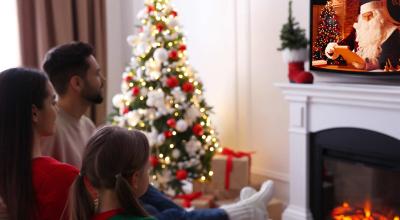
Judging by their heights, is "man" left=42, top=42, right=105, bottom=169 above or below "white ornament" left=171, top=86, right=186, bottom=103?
above

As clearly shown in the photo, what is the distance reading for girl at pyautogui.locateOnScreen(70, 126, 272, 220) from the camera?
1.22m

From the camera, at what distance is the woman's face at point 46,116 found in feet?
4.91

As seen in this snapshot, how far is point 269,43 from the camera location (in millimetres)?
3957

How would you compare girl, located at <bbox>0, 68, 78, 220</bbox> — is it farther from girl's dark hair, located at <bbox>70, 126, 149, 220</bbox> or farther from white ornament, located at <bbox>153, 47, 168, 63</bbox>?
white ornament, located at <bbox>153, 47, 168, 63</bbox>

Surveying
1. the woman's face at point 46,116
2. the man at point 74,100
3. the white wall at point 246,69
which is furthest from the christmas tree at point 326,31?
the woman's face at point 46,116

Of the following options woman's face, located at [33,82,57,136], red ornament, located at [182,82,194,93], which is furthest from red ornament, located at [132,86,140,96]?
woman's face, located at [33,82,57,136]

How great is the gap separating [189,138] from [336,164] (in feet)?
3.89

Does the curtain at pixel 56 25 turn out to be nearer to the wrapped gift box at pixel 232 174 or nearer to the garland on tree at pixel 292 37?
the wrapped gift box at pixel 232 174

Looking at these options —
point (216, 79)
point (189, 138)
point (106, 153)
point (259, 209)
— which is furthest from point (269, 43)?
point (106, 153)

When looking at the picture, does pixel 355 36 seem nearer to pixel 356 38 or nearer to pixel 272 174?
pixel 356 38

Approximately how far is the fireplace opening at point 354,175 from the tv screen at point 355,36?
44cm

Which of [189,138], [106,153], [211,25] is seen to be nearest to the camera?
[106,153]

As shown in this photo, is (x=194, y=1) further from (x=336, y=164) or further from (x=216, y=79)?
(x=336, y=164)

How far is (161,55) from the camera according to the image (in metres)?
3.77
